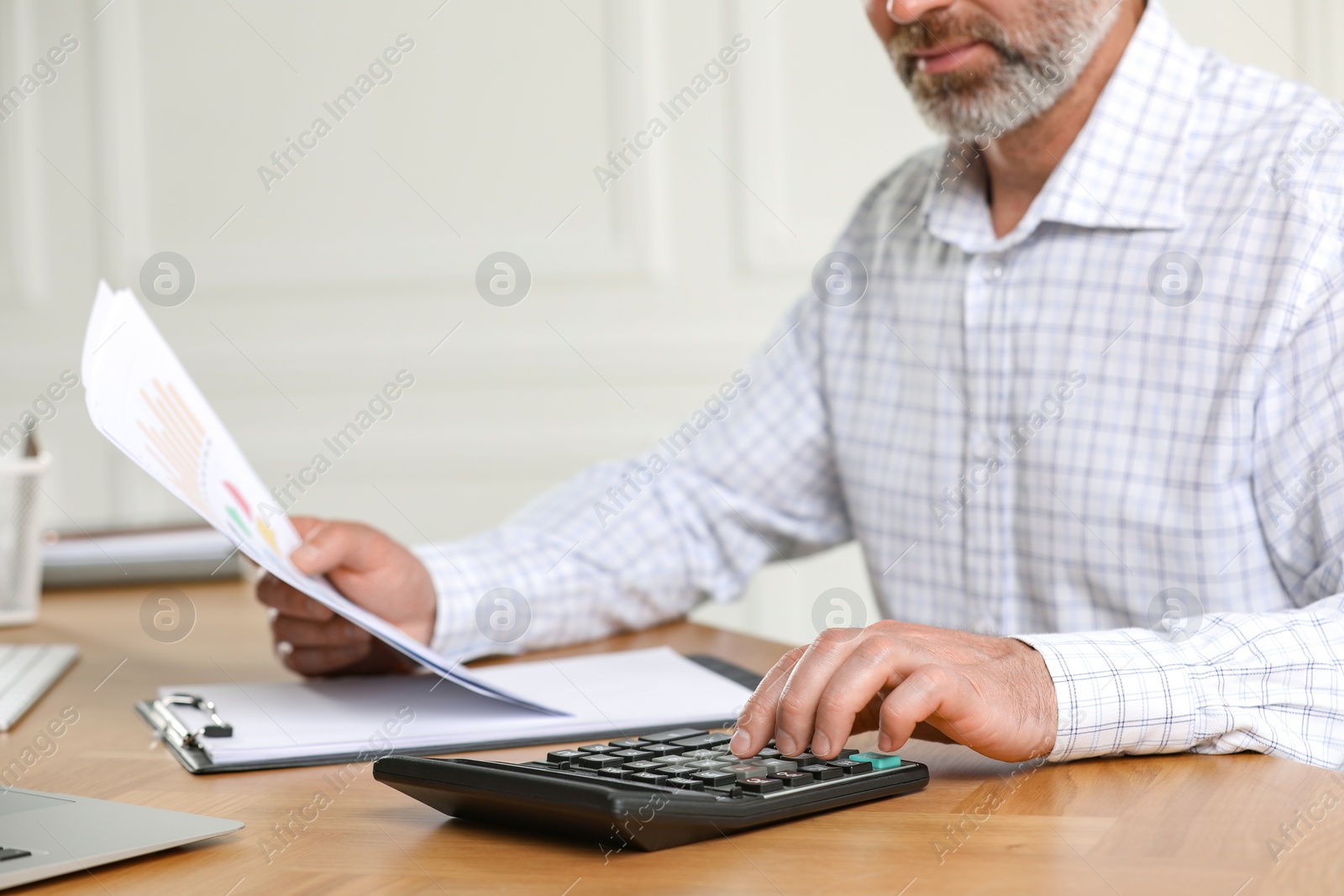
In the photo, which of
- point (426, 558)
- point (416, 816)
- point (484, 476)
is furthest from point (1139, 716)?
point (484, 476)

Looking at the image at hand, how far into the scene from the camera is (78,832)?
23.1 inches

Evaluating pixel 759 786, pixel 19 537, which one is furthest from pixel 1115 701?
pixel 19 537

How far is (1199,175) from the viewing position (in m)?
1.15

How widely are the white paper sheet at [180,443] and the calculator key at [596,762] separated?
0.66 feet

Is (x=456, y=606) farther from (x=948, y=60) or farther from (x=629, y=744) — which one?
(x=948, y=60)

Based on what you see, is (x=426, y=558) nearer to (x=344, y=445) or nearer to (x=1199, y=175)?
(x=1199, y=175)

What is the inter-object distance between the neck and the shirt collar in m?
0.02

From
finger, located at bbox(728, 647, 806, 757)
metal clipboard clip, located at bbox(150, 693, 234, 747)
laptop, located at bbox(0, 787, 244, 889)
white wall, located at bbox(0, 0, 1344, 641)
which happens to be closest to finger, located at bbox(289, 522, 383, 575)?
metal clipboard clip, located at bbox(150, 693, 234, 747)

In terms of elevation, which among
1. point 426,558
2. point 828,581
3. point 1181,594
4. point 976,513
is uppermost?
point 426,558

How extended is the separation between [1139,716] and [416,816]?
0.39 metres

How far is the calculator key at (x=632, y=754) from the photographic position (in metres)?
0.62

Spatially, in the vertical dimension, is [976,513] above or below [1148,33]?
below

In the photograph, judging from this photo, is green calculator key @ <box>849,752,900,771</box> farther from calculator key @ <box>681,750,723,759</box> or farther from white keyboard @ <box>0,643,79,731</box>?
white keyboard @ <box>0,643,79,731</box>

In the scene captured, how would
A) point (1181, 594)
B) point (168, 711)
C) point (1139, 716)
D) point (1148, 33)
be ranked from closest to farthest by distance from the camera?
point (1139, 716) → point (168, 711) → point (1181, 594) → point (1148, 33)
